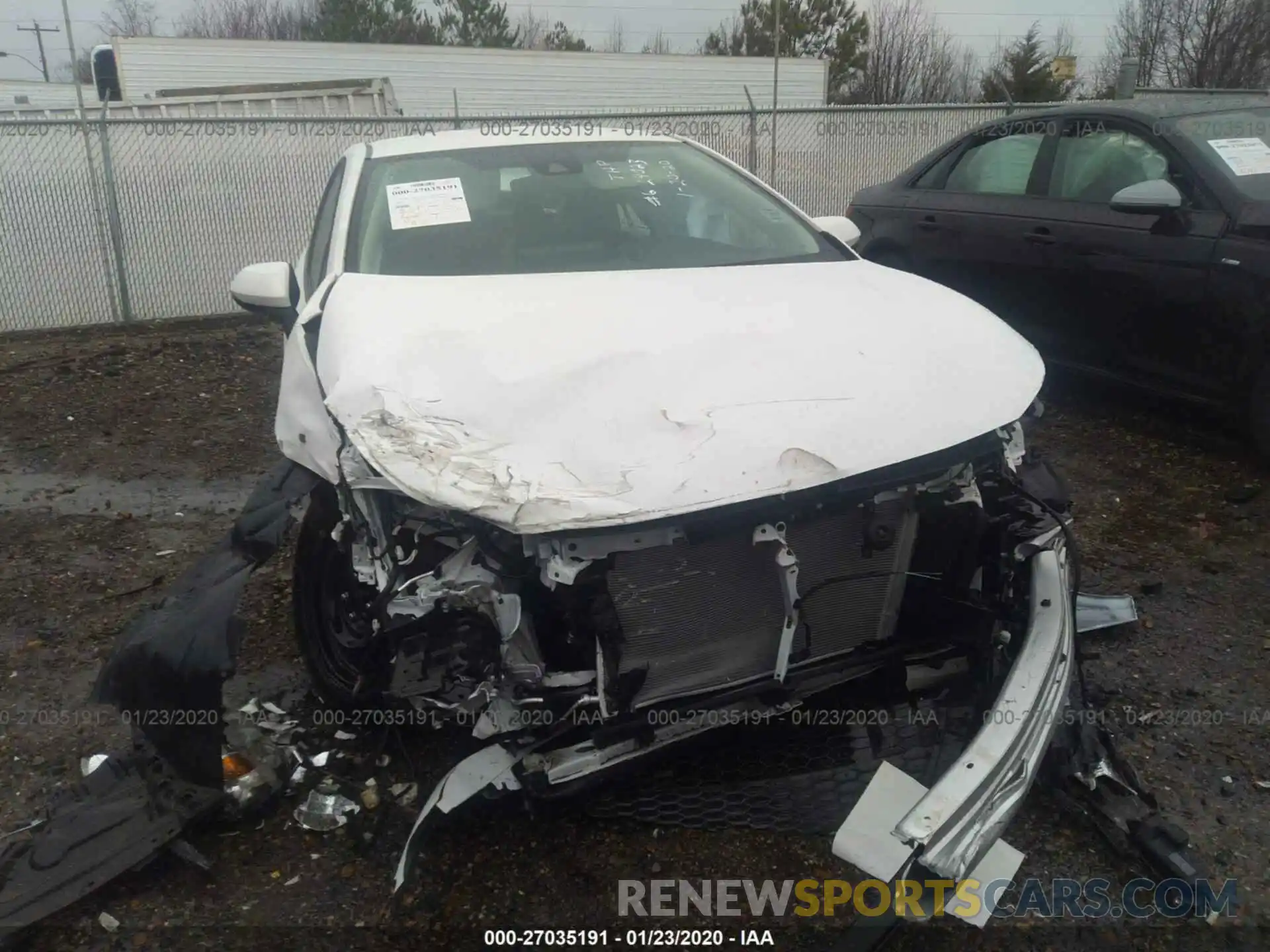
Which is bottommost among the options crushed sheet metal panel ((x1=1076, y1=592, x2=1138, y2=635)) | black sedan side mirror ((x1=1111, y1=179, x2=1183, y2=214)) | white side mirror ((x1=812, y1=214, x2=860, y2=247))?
crushed sheet metal panel ((x1=1076, y1=592, x2=1138, y2=635))

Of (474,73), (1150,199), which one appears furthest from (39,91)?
(1150,199)

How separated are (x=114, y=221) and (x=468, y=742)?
7668mm

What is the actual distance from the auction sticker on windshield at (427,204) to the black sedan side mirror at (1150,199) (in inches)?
113

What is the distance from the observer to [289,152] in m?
9.01

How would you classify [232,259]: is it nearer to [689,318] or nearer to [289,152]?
[289,152]

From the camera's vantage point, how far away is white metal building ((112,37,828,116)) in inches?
627

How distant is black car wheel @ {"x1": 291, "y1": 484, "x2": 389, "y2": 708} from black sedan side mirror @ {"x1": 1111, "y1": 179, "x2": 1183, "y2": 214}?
11.8ft

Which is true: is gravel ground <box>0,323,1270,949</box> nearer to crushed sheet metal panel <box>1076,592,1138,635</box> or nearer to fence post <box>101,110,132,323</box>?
crushed sheet metal panel <box>1076,592,1138,635</box>

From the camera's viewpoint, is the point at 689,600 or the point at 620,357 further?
the point at 620,357

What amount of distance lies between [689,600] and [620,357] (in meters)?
0.61

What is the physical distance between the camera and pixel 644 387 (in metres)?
2.25

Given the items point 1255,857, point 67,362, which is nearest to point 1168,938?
point 1255,857

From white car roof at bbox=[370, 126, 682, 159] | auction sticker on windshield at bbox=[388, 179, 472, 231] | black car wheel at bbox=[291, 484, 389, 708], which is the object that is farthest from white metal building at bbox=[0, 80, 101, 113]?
black car wheel at bbox=[291, 484, 389, 708]

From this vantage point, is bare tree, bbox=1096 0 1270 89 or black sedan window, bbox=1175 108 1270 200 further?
bare tree, bbox=1096 0 1270 89
